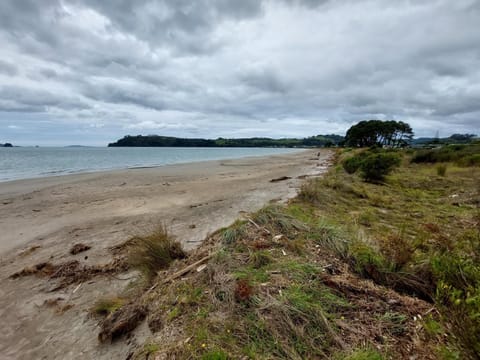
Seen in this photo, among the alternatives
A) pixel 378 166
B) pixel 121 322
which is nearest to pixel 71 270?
pixel 121 322

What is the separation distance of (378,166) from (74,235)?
14.1m

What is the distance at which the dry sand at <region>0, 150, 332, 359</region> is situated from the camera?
9.89 feet

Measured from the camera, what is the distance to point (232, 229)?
4633 millimetres

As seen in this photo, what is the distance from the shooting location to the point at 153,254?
4176 mm

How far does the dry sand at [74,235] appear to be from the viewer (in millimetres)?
3016

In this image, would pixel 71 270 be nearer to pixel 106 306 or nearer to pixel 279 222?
pixel 106 306

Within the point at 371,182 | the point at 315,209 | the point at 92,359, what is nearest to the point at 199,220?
the point at 315,209

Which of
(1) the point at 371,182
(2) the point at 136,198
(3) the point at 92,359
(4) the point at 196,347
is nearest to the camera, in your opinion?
(4) the point at 196,347

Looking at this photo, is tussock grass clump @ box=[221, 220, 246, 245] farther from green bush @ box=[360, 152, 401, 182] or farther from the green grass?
green bush @ box=[360, 152, 401, 182]

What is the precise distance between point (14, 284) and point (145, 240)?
8.67 feet

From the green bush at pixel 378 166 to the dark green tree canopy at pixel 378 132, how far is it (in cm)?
5097

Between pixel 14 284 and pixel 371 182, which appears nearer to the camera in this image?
pixel 14 284

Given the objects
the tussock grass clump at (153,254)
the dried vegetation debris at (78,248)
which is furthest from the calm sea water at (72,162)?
the tussock grass clump at (153,254)

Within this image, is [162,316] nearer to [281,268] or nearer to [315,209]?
[281,268]
